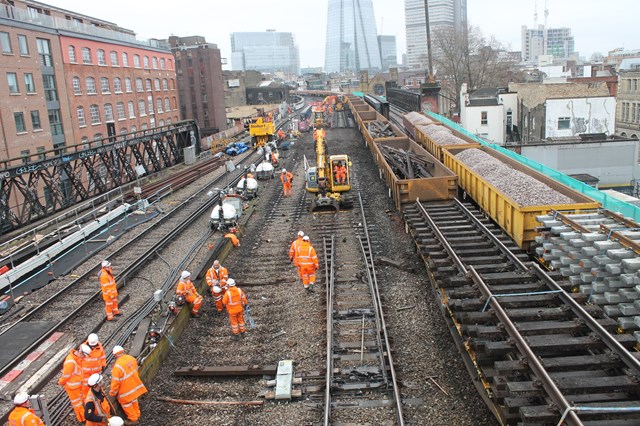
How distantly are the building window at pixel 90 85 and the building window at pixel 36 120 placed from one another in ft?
18.9

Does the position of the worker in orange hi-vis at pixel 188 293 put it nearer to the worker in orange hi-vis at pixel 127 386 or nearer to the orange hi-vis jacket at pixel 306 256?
the orange hi-vis jacket at pixel 306 256

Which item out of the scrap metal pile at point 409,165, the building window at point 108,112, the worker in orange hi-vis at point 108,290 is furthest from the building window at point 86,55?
the worker in orange hi-vis at point 108,290

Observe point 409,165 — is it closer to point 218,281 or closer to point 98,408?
point 218,281

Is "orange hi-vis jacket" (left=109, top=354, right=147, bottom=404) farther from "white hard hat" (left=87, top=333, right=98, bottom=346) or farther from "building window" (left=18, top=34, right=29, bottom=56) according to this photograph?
"building window" (left=18, top=34, right=29, bottom=56)

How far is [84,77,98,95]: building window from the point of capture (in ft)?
117

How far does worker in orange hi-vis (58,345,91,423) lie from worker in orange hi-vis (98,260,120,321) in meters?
3.58

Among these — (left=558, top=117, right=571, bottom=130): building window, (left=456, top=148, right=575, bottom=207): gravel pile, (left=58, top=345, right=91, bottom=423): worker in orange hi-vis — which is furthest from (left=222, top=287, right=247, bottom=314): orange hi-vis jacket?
(left=558, top=117, right=571, bottom=130): building window

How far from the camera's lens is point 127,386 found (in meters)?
7.41

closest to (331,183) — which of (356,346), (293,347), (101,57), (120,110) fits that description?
(293,347)

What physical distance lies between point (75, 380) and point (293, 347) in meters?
3.65

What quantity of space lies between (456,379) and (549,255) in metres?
3.33

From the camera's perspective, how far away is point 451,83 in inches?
2598

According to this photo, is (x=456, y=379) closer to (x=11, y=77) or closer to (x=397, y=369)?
(x=397, y=369)

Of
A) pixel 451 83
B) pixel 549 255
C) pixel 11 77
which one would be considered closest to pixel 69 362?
pixel 549 255
